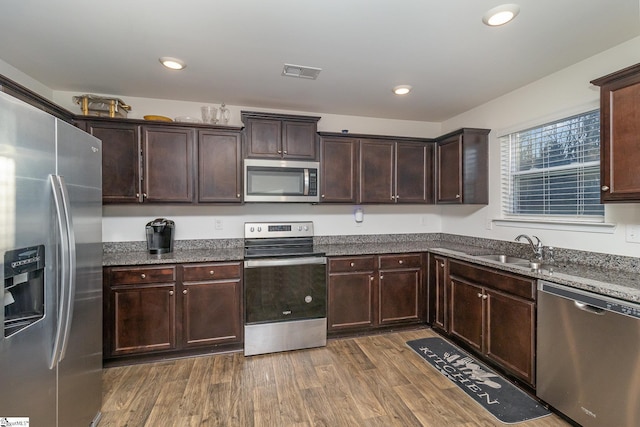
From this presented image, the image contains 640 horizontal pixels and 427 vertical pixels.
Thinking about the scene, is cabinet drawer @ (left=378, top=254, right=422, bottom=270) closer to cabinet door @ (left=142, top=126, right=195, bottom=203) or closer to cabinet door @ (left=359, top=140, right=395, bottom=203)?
cabinet door @ (left=359, top=140, right=395, bottom=203)

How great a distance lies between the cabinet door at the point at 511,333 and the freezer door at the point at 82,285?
9.10 feet

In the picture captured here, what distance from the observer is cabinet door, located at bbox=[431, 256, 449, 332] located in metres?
3.00

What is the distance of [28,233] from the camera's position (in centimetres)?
118

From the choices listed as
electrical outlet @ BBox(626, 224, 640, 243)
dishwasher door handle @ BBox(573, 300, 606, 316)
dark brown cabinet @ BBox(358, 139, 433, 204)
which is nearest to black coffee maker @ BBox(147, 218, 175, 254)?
dark brown cabinet @ BBox(358, 139, 433, 204)

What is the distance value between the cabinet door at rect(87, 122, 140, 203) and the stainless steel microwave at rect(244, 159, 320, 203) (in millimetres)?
1015

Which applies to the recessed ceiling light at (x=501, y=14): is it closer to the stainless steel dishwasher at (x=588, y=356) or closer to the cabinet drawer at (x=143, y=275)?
the stainless steel dishwasher at (x=588, y=356)

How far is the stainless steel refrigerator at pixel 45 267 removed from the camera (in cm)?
109

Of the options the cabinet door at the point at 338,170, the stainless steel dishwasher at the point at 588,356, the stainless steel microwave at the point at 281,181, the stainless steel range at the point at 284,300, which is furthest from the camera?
the cabinet door at the point at 338,170

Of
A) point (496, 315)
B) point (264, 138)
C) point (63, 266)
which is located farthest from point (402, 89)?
point (63, 266)

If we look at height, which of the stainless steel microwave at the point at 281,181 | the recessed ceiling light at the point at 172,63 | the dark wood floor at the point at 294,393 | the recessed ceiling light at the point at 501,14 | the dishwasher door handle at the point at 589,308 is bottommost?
the dark wood floor at the point at 294,393

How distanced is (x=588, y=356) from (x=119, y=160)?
3.83 m

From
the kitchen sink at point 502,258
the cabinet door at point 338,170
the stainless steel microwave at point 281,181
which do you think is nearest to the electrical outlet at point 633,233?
the kitchen sink at point 502,258

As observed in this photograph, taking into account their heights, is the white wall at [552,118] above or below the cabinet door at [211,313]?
above

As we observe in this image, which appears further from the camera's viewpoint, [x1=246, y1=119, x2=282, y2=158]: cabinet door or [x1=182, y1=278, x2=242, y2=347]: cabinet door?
[x1=246, y1=119, x2=282, y2=158]: cabinet door
